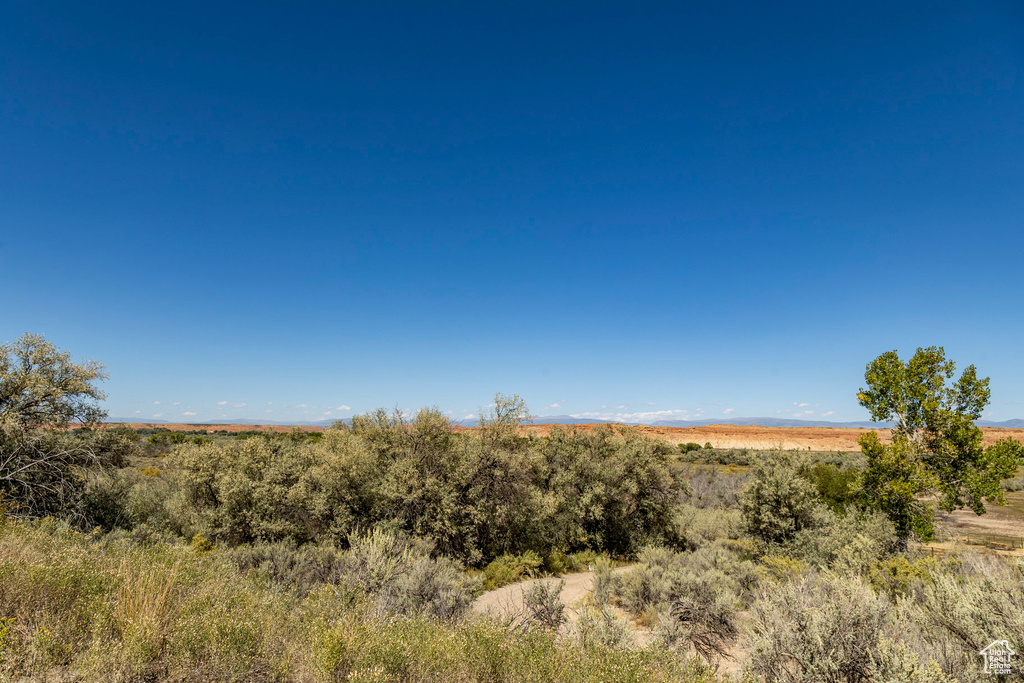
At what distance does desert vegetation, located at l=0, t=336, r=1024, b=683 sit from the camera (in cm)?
420

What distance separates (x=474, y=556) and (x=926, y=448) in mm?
16097

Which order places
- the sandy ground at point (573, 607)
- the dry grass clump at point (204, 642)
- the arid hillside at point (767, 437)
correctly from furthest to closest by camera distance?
the arid hillside at point (767, 437)
the sandy ground at point (573, 607)
the dry grass clump at point (204, 642)

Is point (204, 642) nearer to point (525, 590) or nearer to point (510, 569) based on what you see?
point (525, 590)

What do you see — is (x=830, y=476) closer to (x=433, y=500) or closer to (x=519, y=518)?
(x=519, y=518)

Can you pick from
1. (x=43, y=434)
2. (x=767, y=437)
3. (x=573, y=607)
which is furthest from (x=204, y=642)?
(x=767, y=437)

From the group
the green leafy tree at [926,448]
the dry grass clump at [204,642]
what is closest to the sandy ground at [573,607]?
the dry grass clump at [204,642]

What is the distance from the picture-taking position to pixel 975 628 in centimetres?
505

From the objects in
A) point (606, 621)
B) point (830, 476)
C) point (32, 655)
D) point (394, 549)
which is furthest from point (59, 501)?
point (830, 476)

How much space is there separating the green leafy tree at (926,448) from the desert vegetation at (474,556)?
0.07 m

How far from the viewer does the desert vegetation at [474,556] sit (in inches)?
165

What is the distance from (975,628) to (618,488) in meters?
12.6

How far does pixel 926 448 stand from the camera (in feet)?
43.3

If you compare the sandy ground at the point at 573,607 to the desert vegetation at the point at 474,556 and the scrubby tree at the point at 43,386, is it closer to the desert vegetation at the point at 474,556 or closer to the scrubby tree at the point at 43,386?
the desert vegetation at the point at 474,556

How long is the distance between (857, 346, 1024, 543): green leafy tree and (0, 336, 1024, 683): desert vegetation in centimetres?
7
